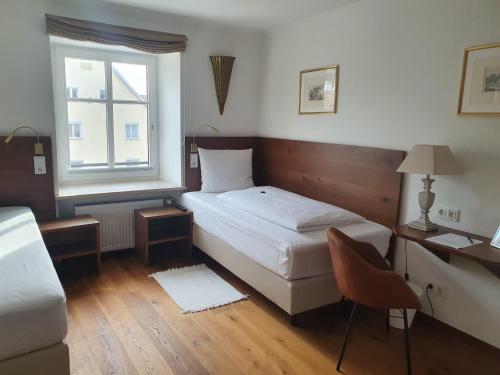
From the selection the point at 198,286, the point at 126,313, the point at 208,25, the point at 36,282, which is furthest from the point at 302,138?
the point at 36,282

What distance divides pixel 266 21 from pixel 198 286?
8.17 feet

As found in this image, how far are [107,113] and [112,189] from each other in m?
0.79

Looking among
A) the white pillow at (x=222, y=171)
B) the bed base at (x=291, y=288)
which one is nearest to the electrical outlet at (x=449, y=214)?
the bed base at (x=291, y=288)

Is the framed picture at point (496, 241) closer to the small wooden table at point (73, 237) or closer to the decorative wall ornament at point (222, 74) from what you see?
the decorative wall ornament at point (222, 74)

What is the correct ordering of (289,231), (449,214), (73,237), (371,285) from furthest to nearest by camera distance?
(73,237) < (289,231) < (449,214) < (371,285)

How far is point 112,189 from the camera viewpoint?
11.7 feet

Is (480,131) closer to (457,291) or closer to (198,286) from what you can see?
(457,291)

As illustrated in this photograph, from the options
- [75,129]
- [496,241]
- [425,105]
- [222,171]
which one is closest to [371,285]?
[496,241]

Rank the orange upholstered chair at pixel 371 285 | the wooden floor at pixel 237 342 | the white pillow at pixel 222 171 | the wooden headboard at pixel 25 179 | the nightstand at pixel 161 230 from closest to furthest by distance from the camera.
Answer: the orange upholstered chair at pixel 371 285
the wooden floor at pixel 237 342
the wooden headboard at pixel 25 179
the nightstand at pixel 161 230
the white pillow at pixel 222 171

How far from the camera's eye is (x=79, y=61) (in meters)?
3.59

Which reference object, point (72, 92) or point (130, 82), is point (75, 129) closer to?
point (72, 92)

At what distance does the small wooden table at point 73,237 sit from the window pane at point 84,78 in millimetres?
1192

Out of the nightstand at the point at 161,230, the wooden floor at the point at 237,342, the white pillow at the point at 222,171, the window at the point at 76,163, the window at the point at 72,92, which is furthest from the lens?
the white pillow at the point at 222,171

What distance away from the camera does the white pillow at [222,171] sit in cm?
381
